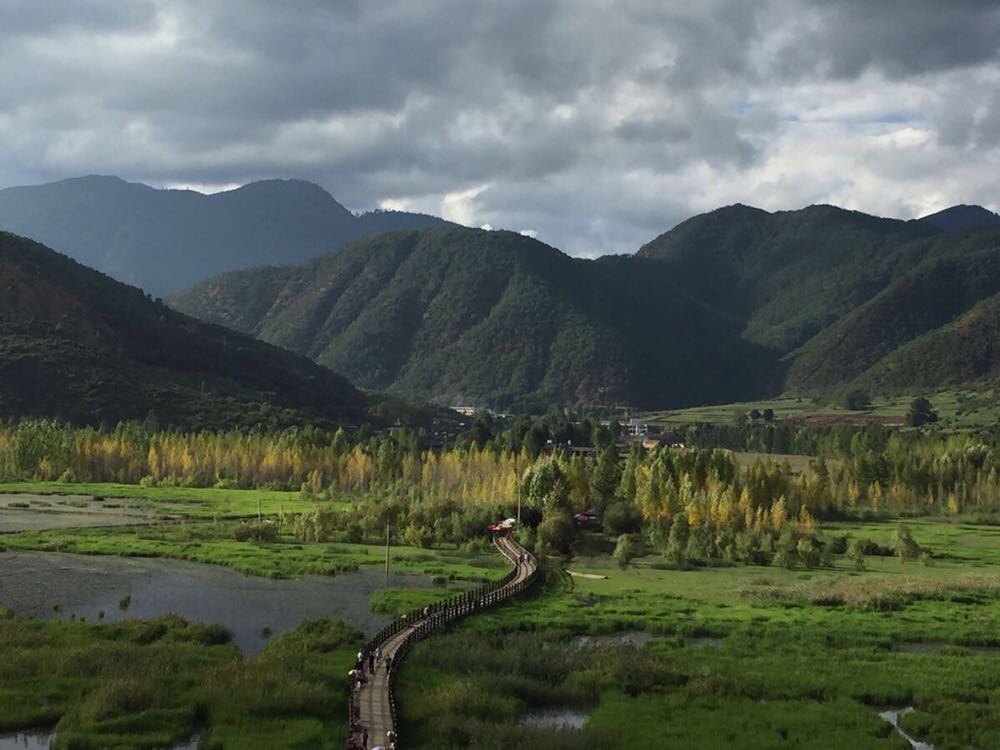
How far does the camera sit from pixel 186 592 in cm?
8850

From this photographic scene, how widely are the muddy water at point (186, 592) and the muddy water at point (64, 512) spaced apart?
2541 centimetres

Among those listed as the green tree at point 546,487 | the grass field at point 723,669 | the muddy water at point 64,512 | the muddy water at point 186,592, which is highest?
the green tree at point 546,487

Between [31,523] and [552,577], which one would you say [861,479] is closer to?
[552,577]

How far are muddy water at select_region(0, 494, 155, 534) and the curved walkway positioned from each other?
2450 inches

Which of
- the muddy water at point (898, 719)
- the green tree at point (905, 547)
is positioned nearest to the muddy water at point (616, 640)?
the muddy water at point (898, 719)

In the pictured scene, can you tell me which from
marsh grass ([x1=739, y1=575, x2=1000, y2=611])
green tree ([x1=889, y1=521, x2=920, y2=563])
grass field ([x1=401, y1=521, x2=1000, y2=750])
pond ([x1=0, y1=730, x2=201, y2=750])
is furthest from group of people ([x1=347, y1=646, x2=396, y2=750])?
green tree ([x1=889, y1=521, x2=920, y2=563])

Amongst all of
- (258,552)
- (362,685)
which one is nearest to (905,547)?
(258,552)

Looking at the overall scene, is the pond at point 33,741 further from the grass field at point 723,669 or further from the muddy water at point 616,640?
the muddy water at point 616,640

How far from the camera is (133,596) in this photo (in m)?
85.6

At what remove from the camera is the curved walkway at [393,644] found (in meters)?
48.6

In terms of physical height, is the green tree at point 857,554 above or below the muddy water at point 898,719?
above

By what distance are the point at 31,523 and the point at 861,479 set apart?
132 m

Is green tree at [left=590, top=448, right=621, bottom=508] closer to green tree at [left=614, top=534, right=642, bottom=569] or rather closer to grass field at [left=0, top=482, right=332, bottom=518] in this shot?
green tree at [left=614, top=534, right=642, bottom=569]

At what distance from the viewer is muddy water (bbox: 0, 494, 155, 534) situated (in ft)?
440
